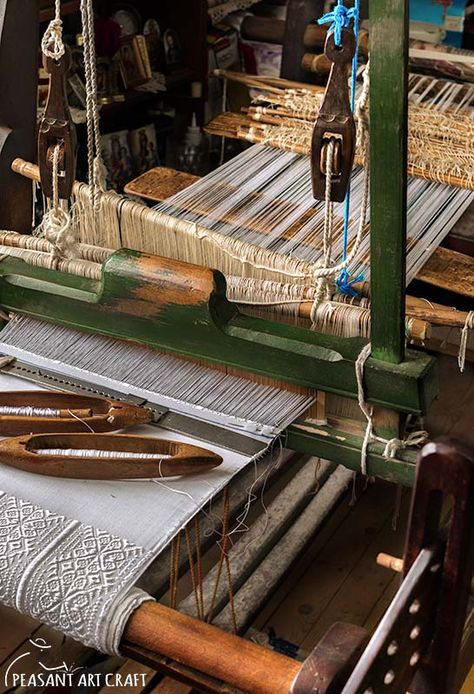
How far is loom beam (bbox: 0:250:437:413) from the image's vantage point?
1461 millimetres

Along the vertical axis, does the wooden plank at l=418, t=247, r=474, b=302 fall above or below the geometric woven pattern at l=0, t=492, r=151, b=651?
above

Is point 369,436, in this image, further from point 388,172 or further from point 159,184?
point 159,184

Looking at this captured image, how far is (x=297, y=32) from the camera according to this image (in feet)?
9.71

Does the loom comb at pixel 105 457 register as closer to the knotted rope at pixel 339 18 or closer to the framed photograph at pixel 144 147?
the knotted rope at pixel 339 18

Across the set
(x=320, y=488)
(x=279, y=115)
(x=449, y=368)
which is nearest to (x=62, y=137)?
(x=279, y=115)

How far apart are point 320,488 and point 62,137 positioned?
1.19 m

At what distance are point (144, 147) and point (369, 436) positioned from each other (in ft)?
8.34

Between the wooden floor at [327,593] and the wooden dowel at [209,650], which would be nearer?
the wooden dowel at [209,650]

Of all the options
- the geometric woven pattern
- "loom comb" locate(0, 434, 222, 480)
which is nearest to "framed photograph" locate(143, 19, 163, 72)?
"loom comb" locate(0, 434, 222, 480)

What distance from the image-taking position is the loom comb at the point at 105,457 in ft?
4.82

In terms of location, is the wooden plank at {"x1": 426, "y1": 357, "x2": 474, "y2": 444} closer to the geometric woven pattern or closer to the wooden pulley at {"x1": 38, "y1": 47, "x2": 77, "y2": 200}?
the wooden pulley at {"x1": 38, "y1": 47, "x2": 77, "y2": 200}

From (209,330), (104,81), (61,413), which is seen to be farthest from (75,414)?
(104,81)

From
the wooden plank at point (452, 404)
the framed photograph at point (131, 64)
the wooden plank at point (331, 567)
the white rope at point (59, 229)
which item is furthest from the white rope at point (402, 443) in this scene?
the framed photograph at point (131, 64)

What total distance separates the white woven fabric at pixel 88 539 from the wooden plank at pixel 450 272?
75cm
